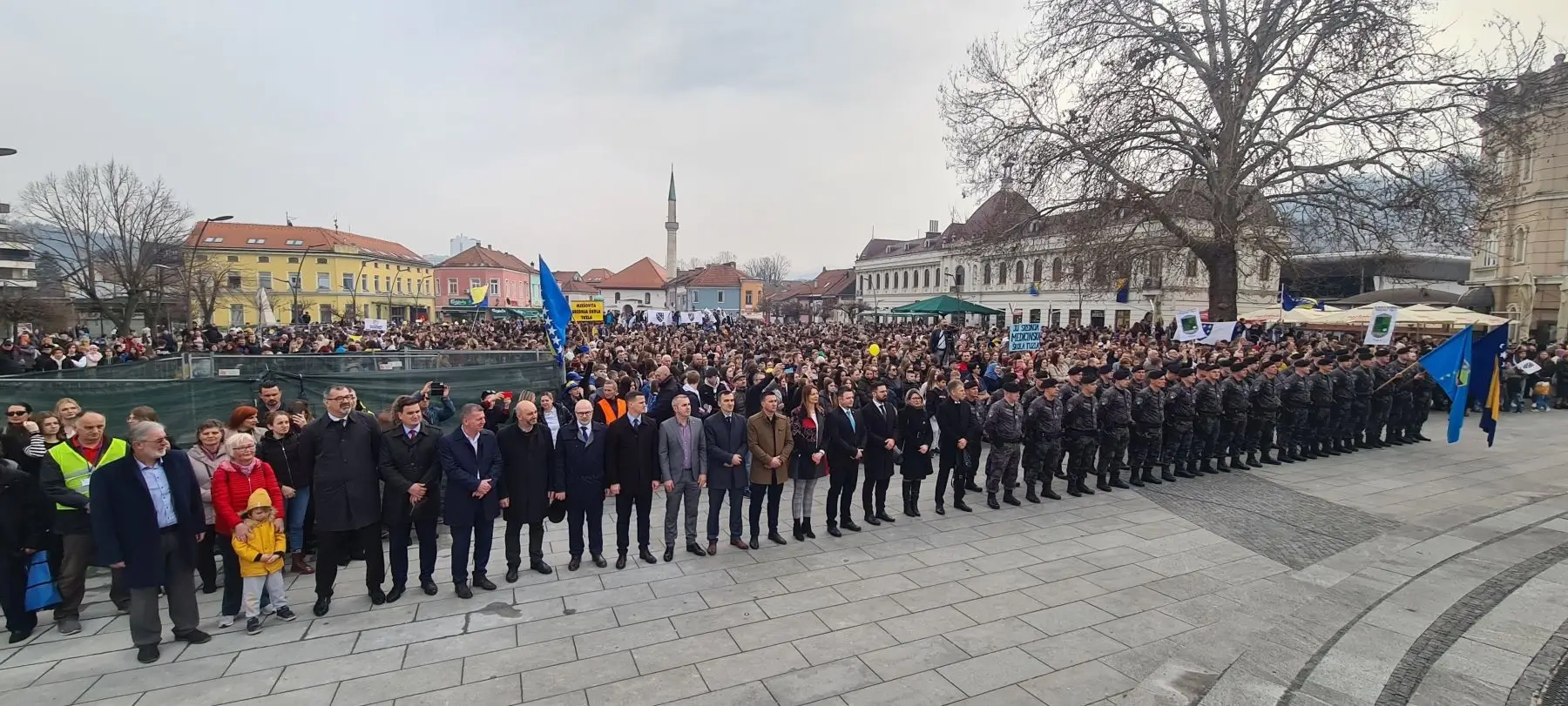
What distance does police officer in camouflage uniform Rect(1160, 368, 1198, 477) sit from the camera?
31.8 ft

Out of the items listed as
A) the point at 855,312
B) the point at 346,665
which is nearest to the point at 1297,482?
the point at 346,665

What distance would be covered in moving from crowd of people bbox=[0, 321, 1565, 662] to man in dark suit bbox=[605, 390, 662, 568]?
0.7 inches

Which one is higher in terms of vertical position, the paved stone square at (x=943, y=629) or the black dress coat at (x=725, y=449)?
the black dress coat at (x=725, y=449)

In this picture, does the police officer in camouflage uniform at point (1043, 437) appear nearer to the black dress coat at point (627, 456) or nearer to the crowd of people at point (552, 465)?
the crowd of people at point (552, 465)

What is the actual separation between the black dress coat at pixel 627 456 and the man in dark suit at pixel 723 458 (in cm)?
63

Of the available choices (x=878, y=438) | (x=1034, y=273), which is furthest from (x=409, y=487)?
(x=1034, y=273)

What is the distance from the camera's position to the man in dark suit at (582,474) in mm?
6332

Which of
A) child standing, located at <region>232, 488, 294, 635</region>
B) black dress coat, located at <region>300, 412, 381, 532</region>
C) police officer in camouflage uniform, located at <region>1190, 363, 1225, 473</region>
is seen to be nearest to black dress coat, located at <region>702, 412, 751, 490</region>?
black dress coat, located at <region>300, 412, 381, 532</region>

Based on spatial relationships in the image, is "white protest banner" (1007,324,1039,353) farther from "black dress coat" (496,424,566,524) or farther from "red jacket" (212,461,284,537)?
"red jacket" (212,461,284,537)

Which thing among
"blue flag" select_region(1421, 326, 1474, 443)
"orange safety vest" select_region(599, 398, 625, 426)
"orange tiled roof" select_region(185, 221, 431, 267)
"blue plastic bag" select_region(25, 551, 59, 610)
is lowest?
"blue plastic bag" select_region(25, 551, 59, 610)

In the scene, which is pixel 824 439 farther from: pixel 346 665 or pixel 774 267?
pixel 774 267

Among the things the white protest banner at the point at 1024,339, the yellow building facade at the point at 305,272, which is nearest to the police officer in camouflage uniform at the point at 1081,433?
the white protest banner at the point at 1024,339

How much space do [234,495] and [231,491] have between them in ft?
0.13

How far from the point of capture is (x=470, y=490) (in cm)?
579
